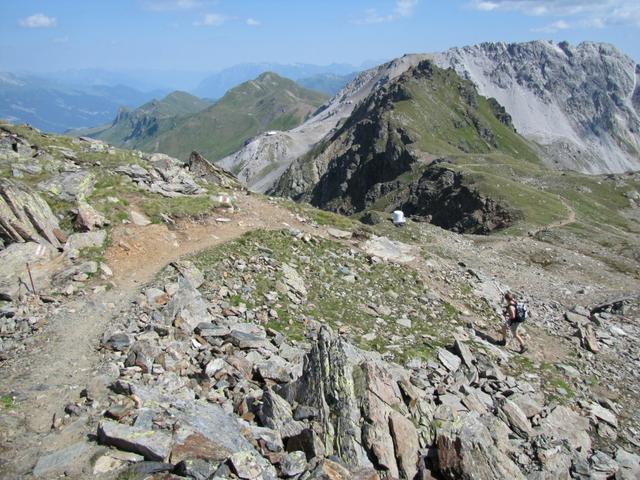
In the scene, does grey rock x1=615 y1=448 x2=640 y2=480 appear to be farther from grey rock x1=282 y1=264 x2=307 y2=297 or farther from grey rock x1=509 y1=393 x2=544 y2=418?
grey rock x1=282 y1=264 x2=307 y2=297

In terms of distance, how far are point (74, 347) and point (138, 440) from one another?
20.5 feet

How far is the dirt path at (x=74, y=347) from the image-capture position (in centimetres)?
1172

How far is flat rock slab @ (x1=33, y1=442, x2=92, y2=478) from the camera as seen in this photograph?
35.0 ft

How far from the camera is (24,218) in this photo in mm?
22172

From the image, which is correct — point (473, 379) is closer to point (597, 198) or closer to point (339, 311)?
point (339, 311)

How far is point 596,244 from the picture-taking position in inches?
2395

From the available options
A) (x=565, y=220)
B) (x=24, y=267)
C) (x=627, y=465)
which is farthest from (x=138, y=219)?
(x=565, y=220)

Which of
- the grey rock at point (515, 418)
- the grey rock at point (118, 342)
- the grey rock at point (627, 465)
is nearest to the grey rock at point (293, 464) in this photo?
the grey rock at point (118, 342)

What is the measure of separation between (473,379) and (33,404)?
16063 mm

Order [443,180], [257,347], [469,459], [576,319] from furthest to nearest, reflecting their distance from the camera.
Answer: [443,180] → [576,319] → [257,347] → [469,459]

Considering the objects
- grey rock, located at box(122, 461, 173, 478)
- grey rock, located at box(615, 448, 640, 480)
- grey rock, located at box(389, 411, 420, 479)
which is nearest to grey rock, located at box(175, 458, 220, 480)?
grey rock, located at box(122, 461, 173, 478)

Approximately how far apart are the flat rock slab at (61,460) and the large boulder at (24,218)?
13.6m

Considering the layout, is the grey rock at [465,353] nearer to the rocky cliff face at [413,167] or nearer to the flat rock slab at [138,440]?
the flat rock slab at [138,440]

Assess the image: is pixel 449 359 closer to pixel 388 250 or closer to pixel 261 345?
pixel 261 345
